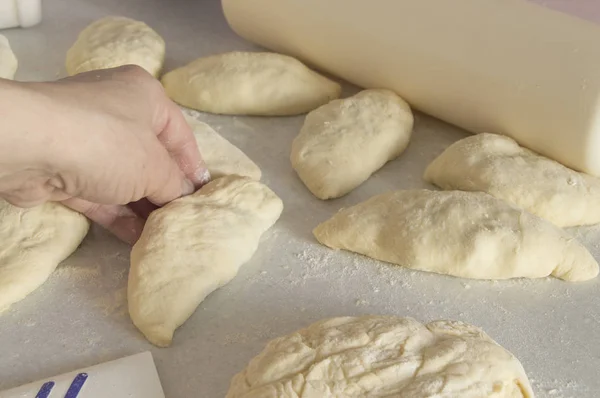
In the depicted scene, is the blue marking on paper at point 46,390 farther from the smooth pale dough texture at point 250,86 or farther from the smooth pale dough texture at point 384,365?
the smooth pale dough texture at point 250,86

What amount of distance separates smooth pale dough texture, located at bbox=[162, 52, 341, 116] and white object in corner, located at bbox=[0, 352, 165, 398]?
778 millimetres

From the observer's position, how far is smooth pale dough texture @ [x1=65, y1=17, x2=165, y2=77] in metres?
1.82

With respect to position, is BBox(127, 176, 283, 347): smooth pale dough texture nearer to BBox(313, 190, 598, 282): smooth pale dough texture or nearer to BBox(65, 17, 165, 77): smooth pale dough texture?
BBox(313, 190, 598, 282): smooth pale dough texture

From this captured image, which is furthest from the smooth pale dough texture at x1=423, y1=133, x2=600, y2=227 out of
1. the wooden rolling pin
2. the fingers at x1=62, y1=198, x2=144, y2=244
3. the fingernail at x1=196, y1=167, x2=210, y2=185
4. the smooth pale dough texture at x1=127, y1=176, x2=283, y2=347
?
the fingers at x1=62, y1=198, x2=144, y2=244

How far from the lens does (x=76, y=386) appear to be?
114cm

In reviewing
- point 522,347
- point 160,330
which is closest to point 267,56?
point 160,330

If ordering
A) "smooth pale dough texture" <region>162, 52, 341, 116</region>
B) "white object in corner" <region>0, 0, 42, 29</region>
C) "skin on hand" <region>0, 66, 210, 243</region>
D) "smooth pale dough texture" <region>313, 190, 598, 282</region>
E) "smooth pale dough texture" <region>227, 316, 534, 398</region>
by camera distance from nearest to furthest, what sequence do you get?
1. "smooth pale dough texture" <region>227, 316, 534, 398</region>
2. "skin on hand" <region>0, 66, 210, 243</region>
3. "smooth pale dough texture" <region>313, 190, 598, 282</region>
4. "smooth pale dough texture" <region>162, 52, 341, 116</region>
5. "white object in corner" <region>0, 0, 42, 29</region>

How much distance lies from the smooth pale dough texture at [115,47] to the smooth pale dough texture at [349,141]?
503 mm

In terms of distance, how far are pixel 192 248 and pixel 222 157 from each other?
0.31 metres

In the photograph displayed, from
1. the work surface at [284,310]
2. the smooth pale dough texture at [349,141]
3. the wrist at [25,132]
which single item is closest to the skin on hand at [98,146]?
the wrist at [25,132]

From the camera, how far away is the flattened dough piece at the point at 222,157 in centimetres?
156

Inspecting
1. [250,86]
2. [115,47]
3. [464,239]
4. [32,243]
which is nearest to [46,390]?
[32,243]

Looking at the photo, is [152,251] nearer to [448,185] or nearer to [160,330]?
[160,330]

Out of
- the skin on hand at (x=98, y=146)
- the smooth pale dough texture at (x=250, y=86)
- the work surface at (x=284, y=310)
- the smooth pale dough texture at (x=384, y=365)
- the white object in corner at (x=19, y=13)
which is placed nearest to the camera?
the smooth pale dough texture at (x=384, y=365)
